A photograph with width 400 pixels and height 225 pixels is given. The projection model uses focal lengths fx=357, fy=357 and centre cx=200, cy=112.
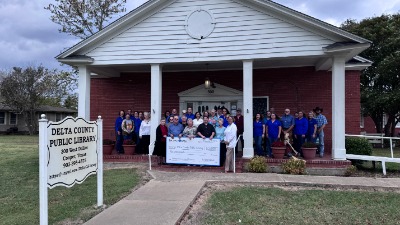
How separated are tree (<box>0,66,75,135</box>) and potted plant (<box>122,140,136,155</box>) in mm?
26763

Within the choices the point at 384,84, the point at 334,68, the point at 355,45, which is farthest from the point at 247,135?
the point at 384,84

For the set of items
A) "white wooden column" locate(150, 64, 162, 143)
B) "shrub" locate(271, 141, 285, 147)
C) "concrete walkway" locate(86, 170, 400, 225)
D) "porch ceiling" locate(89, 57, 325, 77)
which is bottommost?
"concrete walkway" locate(86, 170, 400, 225)

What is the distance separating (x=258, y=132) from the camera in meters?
11.0

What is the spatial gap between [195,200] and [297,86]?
8.19 meters

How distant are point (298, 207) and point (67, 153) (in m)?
3.90

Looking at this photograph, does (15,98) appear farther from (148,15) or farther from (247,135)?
(247,135)

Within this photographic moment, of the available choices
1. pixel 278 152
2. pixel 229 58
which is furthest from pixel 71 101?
pixel 278 152

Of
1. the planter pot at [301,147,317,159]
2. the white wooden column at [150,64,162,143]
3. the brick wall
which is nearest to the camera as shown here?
the planter pot at [301,147,317,159]

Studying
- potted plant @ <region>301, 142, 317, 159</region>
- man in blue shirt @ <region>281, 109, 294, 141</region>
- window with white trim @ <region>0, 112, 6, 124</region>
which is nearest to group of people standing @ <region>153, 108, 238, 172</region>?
man in blue shirt @ <region>281, 109, 294, 141</region>

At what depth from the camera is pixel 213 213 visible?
5.77m

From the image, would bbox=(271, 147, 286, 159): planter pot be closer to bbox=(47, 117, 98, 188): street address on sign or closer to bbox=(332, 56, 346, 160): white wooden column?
bbox=(332, 56, 346, 160): white wooden column

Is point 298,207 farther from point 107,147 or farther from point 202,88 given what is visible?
point 202,88

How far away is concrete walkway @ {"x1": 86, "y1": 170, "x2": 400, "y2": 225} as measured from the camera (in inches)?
210

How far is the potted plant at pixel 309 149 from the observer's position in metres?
10.1
